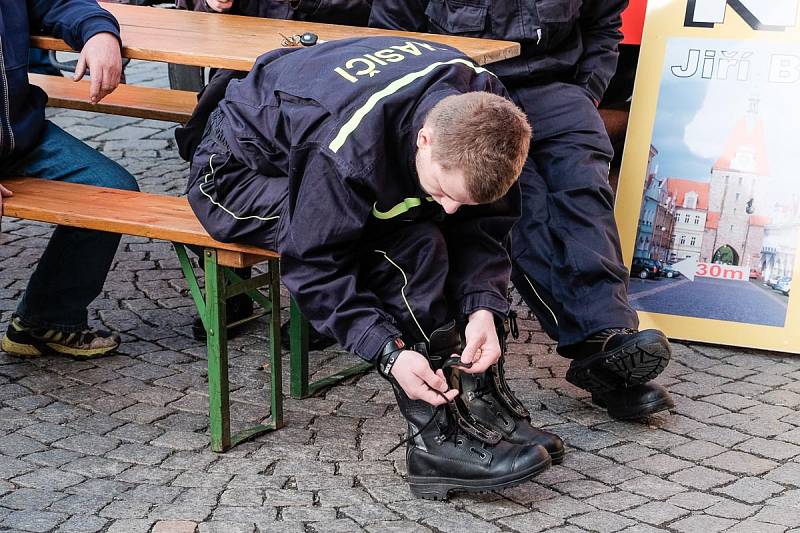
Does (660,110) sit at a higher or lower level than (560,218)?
higher

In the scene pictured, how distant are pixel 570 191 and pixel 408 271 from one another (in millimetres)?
983

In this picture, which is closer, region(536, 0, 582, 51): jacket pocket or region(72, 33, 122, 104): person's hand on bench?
region(72, 33, 122, 104): person's hand on bench

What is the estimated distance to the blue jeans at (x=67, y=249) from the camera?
13.1 feet

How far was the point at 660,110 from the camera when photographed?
4496 millimetres

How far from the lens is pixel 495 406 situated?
330cm

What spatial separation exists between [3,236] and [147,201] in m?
2.00

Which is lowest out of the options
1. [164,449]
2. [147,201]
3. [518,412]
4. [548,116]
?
[164,449]

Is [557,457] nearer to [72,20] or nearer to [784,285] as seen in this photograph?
[784,285]

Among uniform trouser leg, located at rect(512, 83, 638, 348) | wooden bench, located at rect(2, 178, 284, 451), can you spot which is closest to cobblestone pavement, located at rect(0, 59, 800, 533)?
Answer: wooden bench, located at rect(2, 178, 284, 451)

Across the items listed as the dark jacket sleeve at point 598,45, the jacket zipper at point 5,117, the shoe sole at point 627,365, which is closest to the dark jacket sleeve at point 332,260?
the shoe sole at point 627,365

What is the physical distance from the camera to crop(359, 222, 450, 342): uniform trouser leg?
308 centimetres

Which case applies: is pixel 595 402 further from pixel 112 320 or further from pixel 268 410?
pixel 112 320

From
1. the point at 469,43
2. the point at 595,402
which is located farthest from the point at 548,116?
the point at 595,402

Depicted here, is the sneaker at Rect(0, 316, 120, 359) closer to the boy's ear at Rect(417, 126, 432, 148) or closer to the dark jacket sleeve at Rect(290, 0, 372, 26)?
the dark jacket sleeve at Rect(290, 0, 372, 26)
